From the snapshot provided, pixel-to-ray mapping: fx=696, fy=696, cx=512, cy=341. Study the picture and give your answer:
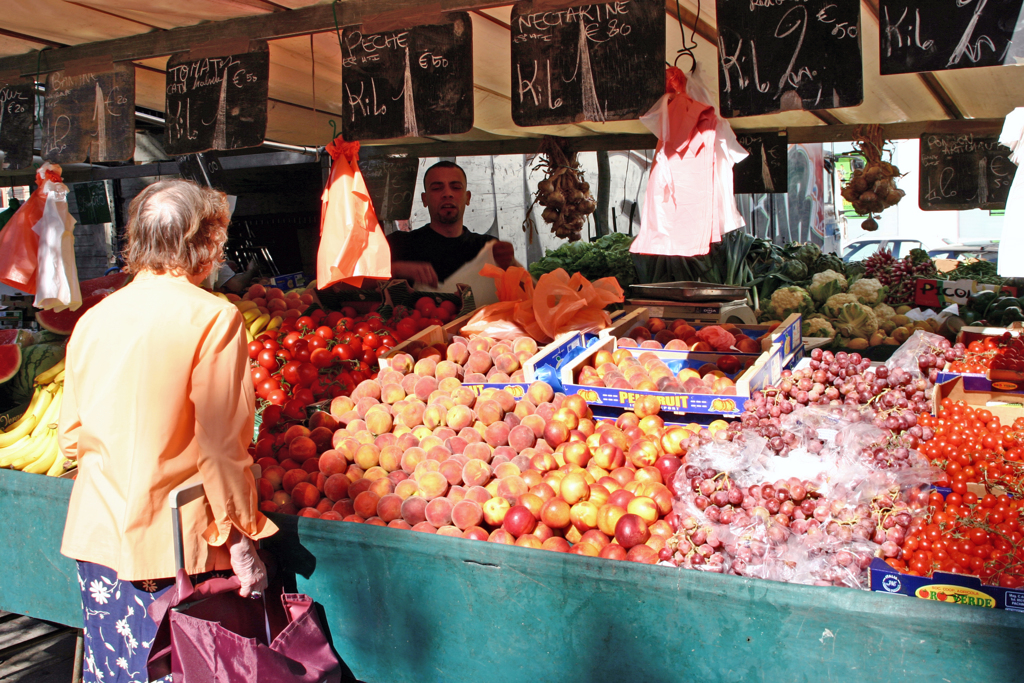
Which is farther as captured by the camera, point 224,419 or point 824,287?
point 824,287

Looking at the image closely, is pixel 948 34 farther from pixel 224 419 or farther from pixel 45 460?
pixel 45 460

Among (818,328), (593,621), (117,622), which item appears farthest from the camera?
(818,328)

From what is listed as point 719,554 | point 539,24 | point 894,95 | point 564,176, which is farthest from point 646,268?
point 719,554

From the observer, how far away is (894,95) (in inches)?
197

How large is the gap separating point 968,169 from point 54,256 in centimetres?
632

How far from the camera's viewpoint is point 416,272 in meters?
5.09

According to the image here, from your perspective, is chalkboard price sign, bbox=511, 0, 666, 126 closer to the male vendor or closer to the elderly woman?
the elderly woman

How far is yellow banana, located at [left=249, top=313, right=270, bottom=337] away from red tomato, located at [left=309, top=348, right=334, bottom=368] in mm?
866

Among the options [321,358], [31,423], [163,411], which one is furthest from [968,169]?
[31,423]

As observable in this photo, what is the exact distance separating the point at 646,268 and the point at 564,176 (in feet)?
4.08

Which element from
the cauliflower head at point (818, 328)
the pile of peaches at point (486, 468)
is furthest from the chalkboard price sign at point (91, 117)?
the cauliflower head at point (818, 328)

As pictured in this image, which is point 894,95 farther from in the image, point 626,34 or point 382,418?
point 382,418

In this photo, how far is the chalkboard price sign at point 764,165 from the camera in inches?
229

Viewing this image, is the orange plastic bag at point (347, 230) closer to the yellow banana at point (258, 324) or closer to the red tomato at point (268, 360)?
the red tomato at point (268, 360)
